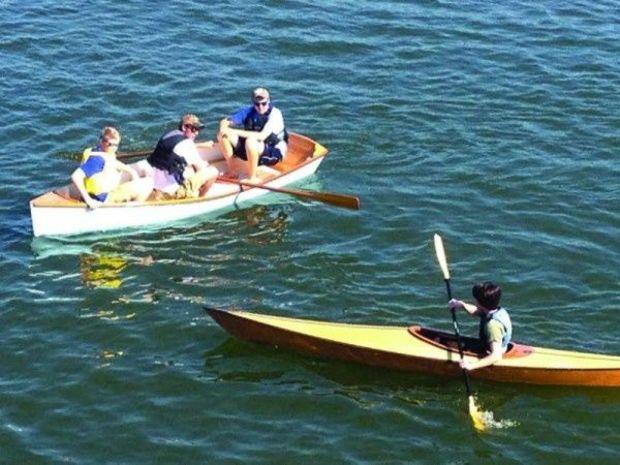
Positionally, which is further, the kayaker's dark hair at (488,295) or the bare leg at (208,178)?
the bare leg at (208,178)

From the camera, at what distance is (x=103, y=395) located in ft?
51.7

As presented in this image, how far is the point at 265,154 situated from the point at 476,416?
25.3ft

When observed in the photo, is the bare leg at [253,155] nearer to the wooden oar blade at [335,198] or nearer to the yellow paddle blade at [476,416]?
the wooden oar blade at [335,198]

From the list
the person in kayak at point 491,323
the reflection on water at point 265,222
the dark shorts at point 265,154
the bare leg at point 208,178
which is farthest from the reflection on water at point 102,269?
the person in kayak at point 491,323

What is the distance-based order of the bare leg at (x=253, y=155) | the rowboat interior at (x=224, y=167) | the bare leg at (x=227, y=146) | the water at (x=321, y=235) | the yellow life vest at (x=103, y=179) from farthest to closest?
the bare leg at (x=227, y=146) < the bare leg at (x=253, y=155) < the rowboat interior at (x=224, y=167) < the yellow life vest at (x=103, y=179) < the water at (x=321, y=235)

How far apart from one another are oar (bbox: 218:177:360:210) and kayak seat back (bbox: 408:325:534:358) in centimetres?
408

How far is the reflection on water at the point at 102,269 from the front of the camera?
18359 millimetres

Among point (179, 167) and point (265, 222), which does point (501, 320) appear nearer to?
point (265, 222)

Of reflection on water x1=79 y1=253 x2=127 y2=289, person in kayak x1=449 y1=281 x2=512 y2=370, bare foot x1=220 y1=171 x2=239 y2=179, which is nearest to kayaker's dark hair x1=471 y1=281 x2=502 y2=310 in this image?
person in kayak x1=449 y1=281 x2=512 y2=370

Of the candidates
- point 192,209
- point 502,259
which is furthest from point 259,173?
point 502,259

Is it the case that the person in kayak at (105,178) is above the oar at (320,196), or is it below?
Answer: above

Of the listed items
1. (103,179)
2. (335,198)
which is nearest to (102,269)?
(103,179)

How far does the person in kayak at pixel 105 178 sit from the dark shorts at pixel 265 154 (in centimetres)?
215

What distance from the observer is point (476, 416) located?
50.5ft
